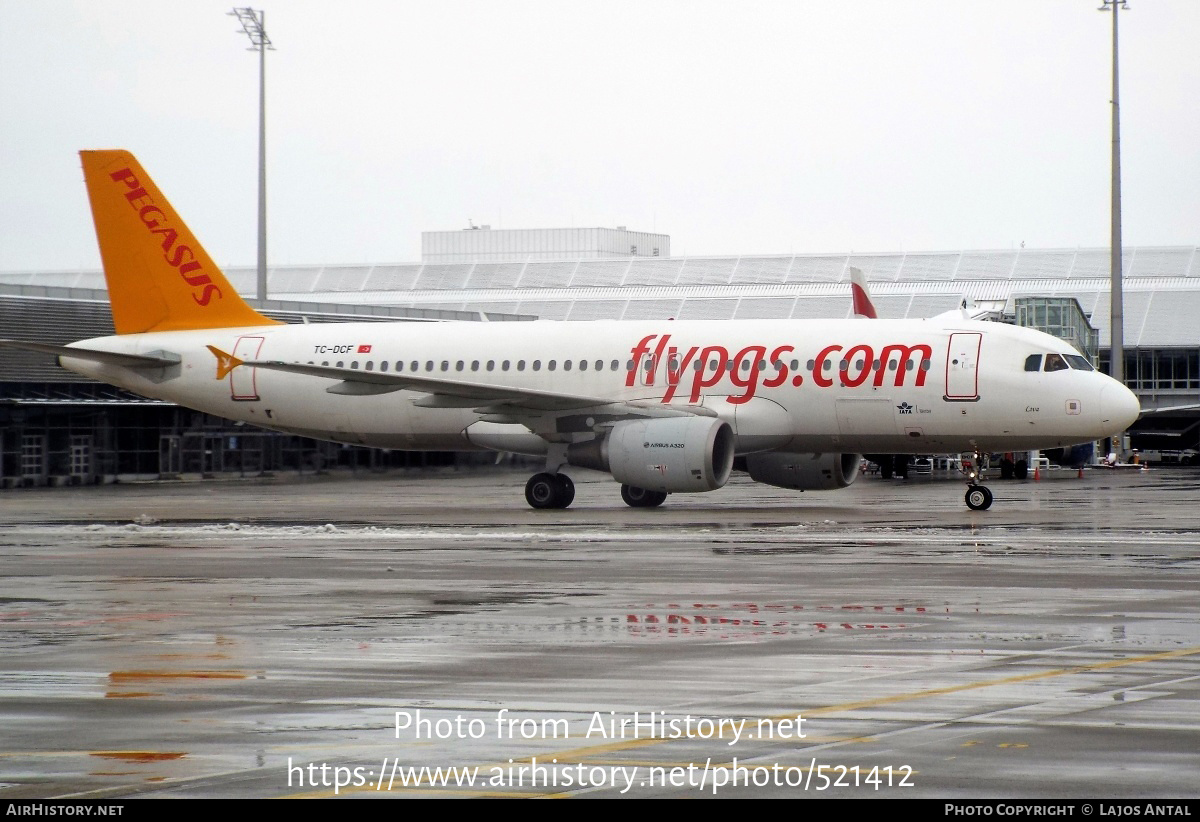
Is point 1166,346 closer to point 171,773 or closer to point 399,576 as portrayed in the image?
point 399,576

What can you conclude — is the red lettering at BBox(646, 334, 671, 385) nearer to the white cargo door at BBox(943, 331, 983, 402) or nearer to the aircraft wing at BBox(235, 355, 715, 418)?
the aircraft wing at BBox(235, 355, 715, 418)

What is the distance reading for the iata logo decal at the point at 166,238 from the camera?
35.4 meters

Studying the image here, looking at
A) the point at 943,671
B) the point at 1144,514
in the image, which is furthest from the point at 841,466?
the point at 943,671

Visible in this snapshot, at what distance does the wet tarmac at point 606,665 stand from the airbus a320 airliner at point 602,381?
5882 mm

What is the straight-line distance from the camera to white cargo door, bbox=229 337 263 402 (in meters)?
34.9

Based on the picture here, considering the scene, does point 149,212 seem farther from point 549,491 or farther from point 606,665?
point 606,665

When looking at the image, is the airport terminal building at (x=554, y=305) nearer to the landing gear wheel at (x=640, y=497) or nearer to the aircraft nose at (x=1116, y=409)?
the landing gear wheel at (x=640, y=497)

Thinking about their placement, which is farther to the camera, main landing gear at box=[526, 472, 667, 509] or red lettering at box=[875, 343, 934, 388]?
main landing gear at box=[526, 472, 667, 509]

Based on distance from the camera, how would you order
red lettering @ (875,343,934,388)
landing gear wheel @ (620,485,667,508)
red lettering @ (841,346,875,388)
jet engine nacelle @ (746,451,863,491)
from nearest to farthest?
red lettering @ (875,343,934,388) → red lettering @ (841,346,875,388) → jet engine nacelle @ (746,451,863,491) → landing gear wheel @ (620,485,667,508)

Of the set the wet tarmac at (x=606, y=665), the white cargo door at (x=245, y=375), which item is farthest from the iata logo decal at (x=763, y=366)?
the white cargo door at (x=245, y=375)

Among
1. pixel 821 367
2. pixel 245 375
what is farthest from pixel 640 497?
pixel 245 375

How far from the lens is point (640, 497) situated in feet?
105

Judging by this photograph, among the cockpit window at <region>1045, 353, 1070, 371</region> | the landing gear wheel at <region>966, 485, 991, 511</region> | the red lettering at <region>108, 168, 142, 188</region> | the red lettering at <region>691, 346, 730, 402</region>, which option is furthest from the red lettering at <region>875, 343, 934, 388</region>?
the red lettering at <region>108, 168, 142, 188</region>

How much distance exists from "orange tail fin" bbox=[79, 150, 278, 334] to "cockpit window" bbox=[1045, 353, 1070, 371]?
56.7ft
